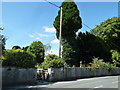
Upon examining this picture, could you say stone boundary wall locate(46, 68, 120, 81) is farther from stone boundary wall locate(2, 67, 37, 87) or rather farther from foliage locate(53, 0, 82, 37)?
foliage locate(53, 0, 82, 37)

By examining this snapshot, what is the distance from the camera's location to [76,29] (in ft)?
99.2

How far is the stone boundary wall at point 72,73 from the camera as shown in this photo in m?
18.0

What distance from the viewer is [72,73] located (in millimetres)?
21531

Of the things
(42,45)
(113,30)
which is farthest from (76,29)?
(42,45)

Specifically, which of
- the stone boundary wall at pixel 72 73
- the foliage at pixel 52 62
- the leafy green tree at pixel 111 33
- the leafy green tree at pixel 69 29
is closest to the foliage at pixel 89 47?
the leafy green tree at pixel 111 33

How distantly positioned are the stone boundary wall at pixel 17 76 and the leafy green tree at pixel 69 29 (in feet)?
48.4

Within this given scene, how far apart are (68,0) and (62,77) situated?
17.2 metres

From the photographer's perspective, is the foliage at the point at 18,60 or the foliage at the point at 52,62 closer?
the foliage at the point at 18,60

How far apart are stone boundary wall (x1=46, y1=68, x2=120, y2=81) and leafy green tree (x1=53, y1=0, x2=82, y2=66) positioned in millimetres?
5126

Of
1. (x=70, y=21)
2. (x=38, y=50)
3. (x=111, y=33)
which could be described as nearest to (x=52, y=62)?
(x=70, y=21)

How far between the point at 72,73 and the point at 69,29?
10.1 m

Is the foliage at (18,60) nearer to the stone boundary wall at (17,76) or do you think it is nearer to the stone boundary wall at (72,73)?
the stone boundary wall at (17,76)

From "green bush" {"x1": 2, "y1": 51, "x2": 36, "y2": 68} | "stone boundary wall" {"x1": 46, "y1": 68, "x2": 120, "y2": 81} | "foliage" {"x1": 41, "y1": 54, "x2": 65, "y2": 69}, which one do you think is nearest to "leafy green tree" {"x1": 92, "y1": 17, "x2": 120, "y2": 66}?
"stone boundary wall" {"x1": 46, "y1": 68, "x2": 120, "y2": 81}

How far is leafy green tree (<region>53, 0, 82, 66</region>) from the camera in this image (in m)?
29.5
